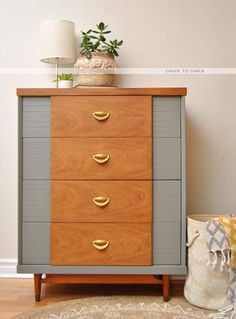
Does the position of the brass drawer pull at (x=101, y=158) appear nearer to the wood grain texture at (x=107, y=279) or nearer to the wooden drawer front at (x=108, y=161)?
the wooden drawer front at (x=108, y=161)

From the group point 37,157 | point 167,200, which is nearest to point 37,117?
point 37,157

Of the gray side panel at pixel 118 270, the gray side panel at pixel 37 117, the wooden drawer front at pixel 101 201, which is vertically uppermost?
the gray side panel at pixel 37 117

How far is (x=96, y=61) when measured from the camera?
2.03 meters

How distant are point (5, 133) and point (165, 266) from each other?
3.86 feet

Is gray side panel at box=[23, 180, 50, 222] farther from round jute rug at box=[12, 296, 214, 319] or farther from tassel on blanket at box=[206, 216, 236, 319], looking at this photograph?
tassel on blanket at box=[206, 216, 236, 319]

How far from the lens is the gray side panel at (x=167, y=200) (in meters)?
1.88

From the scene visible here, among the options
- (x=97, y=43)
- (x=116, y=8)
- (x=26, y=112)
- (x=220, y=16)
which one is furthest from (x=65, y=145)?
(x=220, y=16)

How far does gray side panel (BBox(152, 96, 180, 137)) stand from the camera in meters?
1.88

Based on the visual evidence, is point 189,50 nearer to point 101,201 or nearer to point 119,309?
point 101,201

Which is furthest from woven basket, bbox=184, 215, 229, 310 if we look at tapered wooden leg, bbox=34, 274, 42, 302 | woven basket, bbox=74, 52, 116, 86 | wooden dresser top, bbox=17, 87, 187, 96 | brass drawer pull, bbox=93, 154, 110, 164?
woven basket, bbox=74, 52, 116, 86

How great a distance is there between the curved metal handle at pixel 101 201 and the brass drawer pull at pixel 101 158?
17cm

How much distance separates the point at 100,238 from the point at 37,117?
640 mm

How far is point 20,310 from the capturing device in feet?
6.01

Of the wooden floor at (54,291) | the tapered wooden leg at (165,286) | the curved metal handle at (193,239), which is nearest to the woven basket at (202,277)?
the curved metal handle at (193,239)
